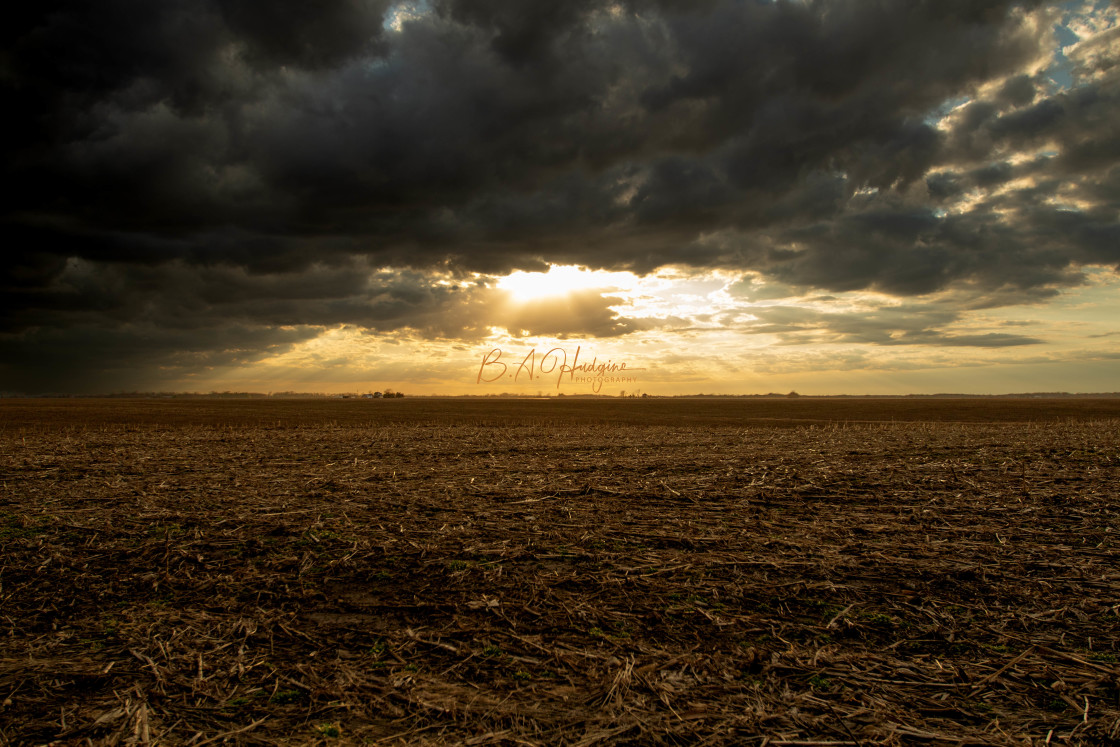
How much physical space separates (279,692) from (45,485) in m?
11.9

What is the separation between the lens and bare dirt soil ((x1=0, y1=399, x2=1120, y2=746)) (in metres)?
3.69

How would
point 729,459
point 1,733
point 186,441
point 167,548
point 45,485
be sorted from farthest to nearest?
point 186,441
point 729,459
point 45,485
point 167,548
point 1,733

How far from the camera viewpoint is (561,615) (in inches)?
204

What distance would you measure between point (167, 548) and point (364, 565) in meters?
2.72

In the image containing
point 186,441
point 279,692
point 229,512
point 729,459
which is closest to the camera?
point 279,692

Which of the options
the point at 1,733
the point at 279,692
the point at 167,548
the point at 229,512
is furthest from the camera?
the point at 229,512

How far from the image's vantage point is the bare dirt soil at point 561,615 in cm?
369

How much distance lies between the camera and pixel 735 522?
8.59m

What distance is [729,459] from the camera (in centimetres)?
1572

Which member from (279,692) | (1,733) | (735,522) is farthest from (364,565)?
(735,522)

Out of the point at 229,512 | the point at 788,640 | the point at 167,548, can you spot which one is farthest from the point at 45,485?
the point at 788,640

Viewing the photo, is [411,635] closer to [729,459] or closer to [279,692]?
[279,692]

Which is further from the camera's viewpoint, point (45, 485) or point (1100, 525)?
point (45, 485)

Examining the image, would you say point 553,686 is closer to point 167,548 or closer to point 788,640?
point 788,640
